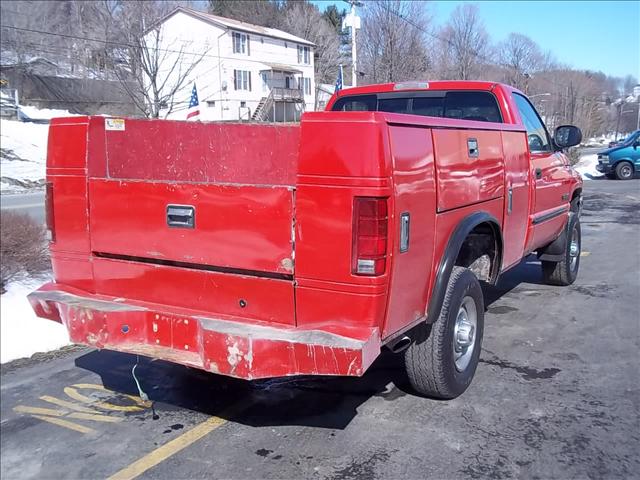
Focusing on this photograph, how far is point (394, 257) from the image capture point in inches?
119

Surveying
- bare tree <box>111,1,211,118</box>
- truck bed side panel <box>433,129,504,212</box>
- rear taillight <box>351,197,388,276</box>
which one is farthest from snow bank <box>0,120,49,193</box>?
rear taillight <box>351,197,388,276</box>

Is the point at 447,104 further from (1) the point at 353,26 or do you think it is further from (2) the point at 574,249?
(1) the point at 353,26

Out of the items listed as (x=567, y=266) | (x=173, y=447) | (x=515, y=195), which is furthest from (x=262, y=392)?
(x=567, y=266)

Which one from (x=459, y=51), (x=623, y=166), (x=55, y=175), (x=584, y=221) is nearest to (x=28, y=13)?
(x=459, y=51)

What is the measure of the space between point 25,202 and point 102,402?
608 inches

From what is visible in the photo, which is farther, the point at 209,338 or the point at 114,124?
the point at 114,124

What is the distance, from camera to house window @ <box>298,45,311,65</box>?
52.8 metres

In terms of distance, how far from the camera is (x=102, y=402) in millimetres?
4211

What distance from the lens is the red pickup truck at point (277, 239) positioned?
2957 mm

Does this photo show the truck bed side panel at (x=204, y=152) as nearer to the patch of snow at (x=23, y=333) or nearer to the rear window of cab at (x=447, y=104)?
the patch of snow at (x=23, y=333)

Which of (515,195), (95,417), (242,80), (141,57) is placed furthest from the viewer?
(242,80)

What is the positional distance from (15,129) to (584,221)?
86.4ft

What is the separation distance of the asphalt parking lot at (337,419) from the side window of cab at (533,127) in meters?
1.72

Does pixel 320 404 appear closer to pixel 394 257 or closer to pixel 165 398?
pixel 165 398
